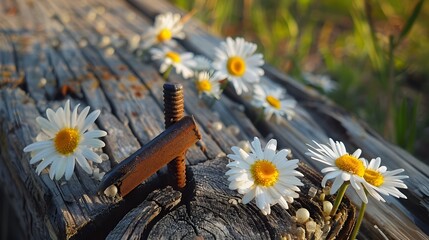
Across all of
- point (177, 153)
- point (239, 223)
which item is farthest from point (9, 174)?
point (239, 223)

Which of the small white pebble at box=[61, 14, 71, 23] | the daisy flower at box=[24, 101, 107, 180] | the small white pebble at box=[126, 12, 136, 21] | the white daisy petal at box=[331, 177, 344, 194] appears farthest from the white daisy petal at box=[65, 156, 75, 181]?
the small white pebble at box=[126, 12, 136, 21]

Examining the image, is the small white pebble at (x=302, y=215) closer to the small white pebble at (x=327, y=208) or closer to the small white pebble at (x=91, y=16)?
the small white pebble at (x=327, y=208)

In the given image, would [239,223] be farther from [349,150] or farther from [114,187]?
[349,150]

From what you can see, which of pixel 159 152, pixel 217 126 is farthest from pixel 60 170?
pixel 217 126

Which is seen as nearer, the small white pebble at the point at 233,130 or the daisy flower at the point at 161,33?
the small white pebble at the point at 233,130

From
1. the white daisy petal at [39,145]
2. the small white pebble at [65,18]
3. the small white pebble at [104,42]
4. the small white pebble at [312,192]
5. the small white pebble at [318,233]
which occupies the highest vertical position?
the small white pebble at [65,18]

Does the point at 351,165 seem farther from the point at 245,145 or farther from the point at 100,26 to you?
the point at 100,26

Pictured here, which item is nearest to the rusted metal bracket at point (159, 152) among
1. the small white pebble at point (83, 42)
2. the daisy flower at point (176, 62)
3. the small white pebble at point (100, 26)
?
the daisy flower at point (176, 62)
